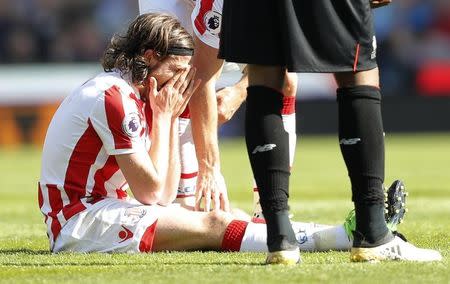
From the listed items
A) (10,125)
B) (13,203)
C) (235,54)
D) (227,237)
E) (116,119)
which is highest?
(235,54)

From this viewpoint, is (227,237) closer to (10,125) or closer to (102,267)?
(102,267)

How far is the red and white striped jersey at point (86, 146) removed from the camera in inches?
194

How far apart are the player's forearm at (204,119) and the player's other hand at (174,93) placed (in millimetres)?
364

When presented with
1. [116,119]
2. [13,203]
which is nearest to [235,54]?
[116,119]

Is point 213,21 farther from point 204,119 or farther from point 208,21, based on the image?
point 204,119

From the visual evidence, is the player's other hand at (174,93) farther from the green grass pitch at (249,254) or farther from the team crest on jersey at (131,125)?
the green grass pitch at (249,254)

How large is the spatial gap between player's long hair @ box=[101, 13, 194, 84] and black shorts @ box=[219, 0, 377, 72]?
0.91m

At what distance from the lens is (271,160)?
4297 mm

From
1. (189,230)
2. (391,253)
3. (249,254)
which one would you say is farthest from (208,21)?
(391,253)

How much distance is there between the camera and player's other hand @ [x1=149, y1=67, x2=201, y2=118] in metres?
5.14

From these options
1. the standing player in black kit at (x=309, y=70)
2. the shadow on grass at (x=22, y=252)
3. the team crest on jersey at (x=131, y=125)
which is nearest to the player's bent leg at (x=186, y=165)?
the shadow on grass at (x=22, y=252)

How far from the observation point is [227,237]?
498cm

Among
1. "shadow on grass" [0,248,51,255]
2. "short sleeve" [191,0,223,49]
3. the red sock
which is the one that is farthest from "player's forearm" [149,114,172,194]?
"short sleeve" [191,0,223,49]

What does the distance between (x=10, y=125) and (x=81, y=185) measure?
14353 mm
